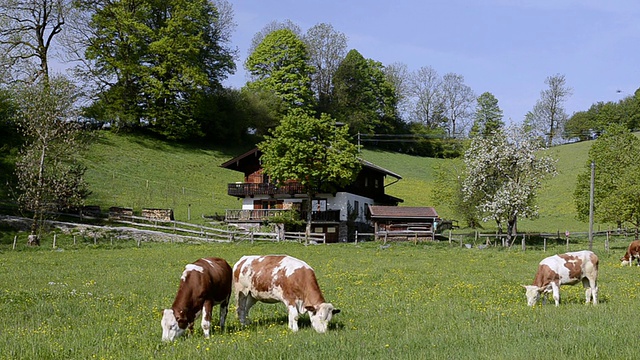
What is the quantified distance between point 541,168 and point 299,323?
41255mm

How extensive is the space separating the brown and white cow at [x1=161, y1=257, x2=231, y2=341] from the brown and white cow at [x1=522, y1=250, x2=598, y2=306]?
8.31m

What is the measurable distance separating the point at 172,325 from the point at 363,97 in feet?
304

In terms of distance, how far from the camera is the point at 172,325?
1180 cm

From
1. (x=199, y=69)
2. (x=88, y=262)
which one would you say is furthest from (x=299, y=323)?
(x=199, y=69)

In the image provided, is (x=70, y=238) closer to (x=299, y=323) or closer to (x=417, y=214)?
(x=417, y=214)

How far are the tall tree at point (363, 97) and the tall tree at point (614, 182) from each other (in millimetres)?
40097

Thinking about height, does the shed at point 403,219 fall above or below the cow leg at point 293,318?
above

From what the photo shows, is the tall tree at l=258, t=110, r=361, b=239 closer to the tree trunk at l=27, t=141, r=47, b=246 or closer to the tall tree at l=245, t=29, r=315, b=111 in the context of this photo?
the tree trunk at l=27, t=141, r=47, b=246

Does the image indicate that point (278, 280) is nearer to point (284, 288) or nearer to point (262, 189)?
point (284, 288)

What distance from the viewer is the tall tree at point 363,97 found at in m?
98.9

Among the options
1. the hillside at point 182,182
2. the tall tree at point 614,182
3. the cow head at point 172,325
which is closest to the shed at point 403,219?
the tall tree at point 614,182

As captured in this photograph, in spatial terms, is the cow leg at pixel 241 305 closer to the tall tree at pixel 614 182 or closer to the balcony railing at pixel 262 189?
the tall tree at pixel 614 182

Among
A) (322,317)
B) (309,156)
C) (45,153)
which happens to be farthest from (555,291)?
(45,153)

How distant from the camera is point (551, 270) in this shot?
1686 centimetres
